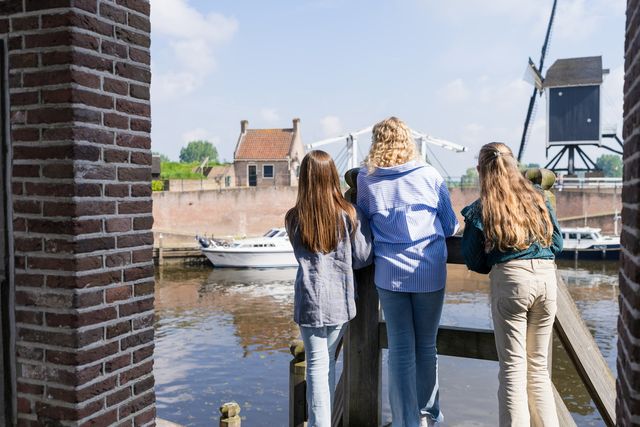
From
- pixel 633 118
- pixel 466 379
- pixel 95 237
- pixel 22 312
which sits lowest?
pixel 466 379

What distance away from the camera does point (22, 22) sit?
2438 millimetres

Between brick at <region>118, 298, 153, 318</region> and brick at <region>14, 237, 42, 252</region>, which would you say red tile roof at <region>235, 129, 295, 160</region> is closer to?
brick at <region>118, 298, 153, 318</region>

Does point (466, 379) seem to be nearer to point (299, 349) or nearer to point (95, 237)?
point (299, 349)

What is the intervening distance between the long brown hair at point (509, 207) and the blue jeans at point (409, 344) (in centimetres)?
39

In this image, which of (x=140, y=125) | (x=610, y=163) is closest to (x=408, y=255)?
(x=140, y=125)

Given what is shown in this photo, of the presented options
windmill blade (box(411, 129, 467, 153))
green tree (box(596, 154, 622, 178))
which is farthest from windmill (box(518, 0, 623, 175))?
green tree (box(596, 154, 622, 178))

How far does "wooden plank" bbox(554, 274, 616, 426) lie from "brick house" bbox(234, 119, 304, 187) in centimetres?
4454

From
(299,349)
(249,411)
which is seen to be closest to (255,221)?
(249,411)

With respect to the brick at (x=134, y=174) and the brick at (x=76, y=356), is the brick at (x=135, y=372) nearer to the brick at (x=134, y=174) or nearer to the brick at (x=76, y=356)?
the brick at (x=76, y=356)

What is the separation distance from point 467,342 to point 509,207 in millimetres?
662

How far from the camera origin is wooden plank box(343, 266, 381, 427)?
2.86 meters

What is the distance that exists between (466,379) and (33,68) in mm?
10740

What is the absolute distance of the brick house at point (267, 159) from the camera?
47406 millimetres

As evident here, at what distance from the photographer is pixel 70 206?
2.38 metres
